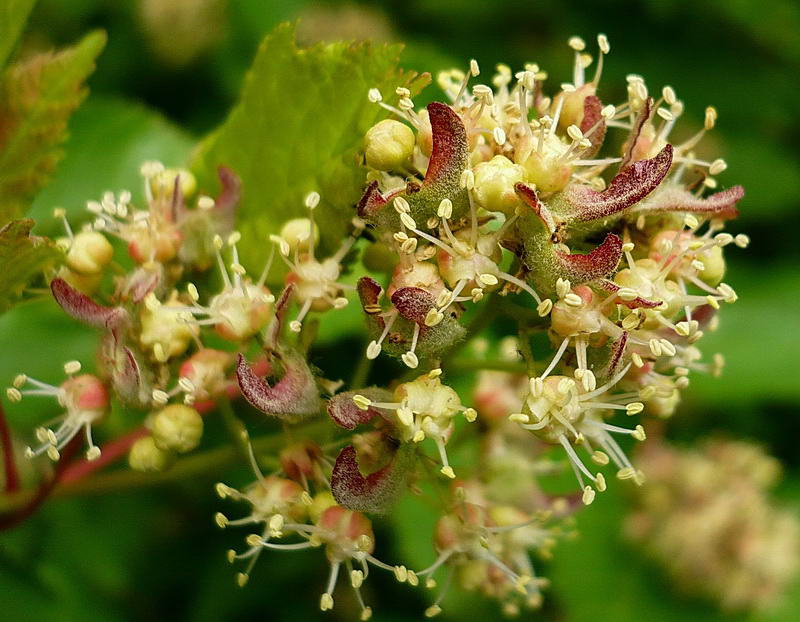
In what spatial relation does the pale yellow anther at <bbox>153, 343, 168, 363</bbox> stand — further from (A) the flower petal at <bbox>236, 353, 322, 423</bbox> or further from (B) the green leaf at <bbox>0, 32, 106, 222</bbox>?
(B) the green leaf at <bbox>0, 32, 106, 222</bbox>

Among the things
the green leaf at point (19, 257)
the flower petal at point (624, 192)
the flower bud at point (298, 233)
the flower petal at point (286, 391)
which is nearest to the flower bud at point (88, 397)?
the green leaf at point (19, 257)

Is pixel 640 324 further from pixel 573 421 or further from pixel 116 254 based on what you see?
pixel 116 254

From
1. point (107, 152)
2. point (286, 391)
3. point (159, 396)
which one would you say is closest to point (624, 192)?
point (286, 391)

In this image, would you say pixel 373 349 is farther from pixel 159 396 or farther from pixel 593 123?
pixel 593 123

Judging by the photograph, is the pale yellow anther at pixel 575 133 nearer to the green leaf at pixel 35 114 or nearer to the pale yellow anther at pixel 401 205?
the pale yellow anther at pixel 401 205

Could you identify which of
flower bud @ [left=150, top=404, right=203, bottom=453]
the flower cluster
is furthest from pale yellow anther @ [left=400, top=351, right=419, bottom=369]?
the flower cluster

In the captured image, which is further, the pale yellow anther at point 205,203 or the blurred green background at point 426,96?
the blurred green background at point 426,96
